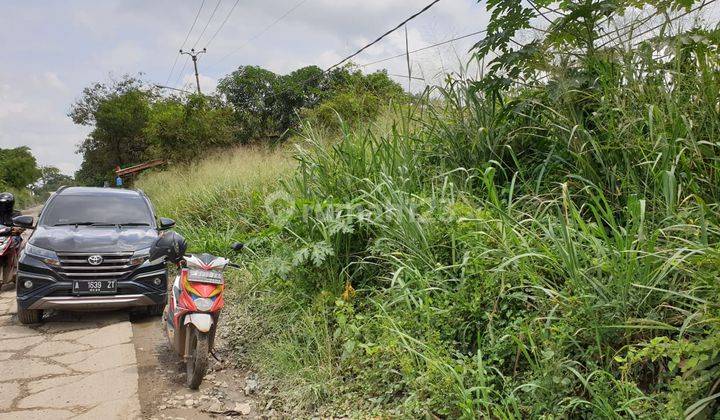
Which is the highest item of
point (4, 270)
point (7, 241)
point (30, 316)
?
point (7, 241)

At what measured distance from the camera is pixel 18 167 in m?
58.9

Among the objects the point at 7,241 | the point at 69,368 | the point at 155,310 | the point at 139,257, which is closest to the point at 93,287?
the point at 139,257

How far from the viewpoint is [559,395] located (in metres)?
2.50

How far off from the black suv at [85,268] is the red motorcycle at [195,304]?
184 cm

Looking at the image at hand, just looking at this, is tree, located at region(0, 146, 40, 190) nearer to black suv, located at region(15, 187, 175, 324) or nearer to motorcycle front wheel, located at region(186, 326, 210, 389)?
black suv, located at region(15, 187, 175, 324)

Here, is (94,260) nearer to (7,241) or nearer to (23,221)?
(23,221)

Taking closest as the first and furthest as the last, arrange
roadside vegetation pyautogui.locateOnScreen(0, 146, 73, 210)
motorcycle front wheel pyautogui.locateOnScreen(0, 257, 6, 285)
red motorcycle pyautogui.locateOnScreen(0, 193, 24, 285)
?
red motorcycle pyautogui.locateOnScreen(0, 193, 24, 285) → motorcycle front wheel pyautogui.locateOnScreen(0, 257, 6, 285) → roadside vegetation pyautogui.locateOnScreen(0, 146, 73, 210)

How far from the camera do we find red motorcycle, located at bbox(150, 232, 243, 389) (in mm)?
4105

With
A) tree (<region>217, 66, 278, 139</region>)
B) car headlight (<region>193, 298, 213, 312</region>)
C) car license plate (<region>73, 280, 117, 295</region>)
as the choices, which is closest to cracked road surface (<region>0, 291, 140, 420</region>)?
car license plate (<region>73, 280, 117, 295</region>)

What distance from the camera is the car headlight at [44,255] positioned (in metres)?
5.86

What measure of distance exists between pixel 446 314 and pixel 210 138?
19180 millimetres

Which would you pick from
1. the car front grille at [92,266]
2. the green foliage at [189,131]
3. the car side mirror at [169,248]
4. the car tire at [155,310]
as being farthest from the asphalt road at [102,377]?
the green foliage at [189,131]

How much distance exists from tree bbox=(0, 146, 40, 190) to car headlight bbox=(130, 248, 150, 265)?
5363cm

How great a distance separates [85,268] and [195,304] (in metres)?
2.51
